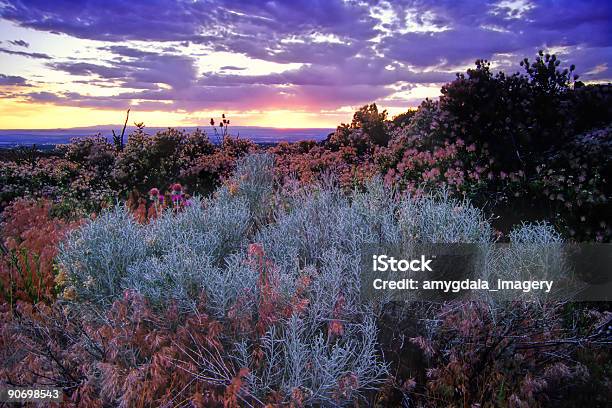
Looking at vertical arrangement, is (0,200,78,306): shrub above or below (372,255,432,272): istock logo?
below

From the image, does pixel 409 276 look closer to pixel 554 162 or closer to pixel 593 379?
pixel 593 379

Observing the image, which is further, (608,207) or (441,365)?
(608,207)

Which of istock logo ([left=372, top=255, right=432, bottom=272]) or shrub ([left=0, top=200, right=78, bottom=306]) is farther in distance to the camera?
shrub ([left=0, top=200, right=78, bottom=306])

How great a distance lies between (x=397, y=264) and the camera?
461cm

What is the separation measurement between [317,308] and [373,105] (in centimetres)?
1370

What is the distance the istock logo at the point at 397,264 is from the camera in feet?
15.0

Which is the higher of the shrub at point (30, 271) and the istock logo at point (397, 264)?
the istock logo at point (397, 264)

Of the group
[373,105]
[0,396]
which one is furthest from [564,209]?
[373,105]

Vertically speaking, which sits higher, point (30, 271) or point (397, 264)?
point (397, 264)

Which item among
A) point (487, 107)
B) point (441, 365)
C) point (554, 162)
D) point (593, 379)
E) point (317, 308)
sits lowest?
point (593, 379)

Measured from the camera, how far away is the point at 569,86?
11.7 metres

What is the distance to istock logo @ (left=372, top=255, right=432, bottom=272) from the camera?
4582 millimetres

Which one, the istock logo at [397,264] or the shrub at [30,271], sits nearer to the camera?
the istock logo at [397,264]

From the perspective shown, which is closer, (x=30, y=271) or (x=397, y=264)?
(x=397, y=264)
